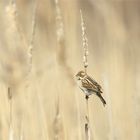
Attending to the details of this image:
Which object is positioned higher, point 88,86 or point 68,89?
point 68,89

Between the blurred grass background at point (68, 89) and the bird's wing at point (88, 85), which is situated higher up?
the blurred grass background at point (68, 89)

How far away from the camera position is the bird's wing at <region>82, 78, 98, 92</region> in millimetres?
3430

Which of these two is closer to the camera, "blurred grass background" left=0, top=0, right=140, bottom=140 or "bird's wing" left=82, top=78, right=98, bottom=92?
"bird's wing" left=82, top=78, right=98, bottom=92

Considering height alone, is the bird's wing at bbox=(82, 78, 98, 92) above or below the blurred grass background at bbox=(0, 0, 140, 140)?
below

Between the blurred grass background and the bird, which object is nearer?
the bird

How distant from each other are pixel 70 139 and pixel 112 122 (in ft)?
0.69

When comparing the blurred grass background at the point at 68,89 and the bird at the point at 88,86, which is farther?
the blurred grass background at the point at 68,89

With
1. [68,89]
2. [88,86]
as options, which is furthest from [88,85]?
[68,89]

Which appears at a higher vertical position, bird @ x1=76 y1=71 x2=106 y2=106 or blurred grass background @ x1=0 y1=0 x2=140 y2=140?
blurred grass background @ x1=0 y1=0 x2=140 y2=140

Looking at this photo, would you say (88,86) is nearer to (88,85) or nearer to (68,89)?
(88,85)

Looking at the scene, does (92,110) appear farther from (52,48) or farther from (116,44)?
(52,48)

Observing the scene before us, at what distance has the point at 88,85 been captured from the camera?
11.3 feet

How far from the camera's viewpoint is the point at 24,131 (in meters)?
3.90

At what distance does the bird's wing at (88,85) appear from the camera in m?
3.43
